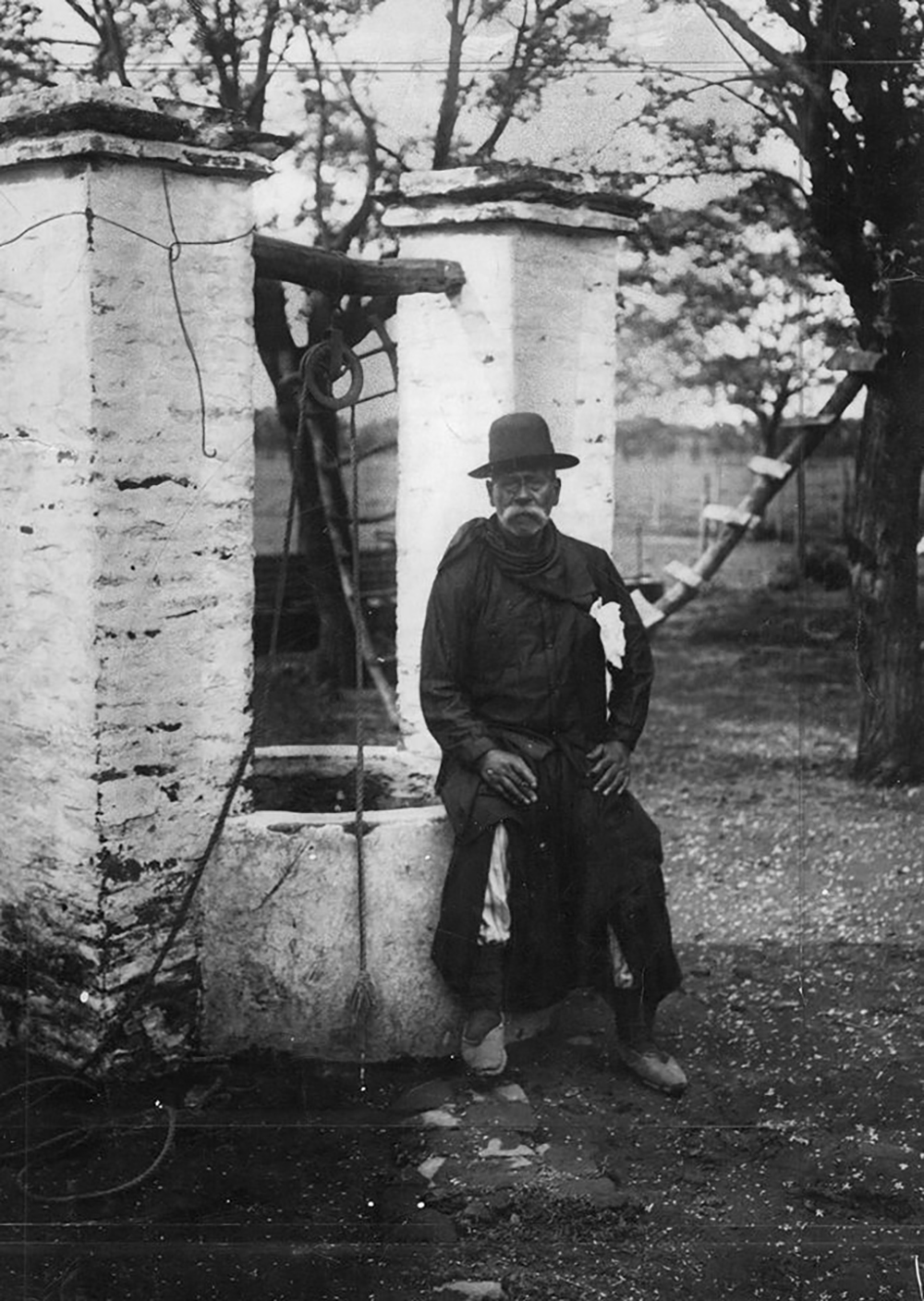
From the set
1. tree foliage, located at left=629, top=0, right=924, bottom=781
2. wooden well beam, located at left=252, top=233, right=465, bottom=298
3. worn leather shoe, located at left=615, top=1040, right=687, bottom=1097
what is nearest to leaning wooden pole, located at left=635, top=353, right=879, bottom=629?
tree foliage, located at left=629, top=0, right=924, bottom=781

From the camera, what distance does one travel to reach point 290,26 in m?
4.13

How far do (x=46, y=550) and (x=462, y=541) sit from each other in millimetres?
1290

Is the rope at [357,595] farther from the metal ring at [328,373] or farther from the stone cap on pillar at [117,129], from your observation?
the stone cap on pillar at [117,129]

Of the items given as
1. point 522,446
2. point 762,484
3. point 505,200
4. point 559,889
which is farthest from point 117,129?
point 762,484

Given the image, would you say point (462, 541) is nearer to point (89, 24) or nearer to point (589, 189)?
point (589, 189)

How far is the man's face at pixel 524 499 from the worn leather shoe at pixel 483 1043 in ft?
5.05

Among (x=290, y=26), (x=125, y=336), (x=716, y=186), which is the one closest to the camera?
(x=125, y=336)

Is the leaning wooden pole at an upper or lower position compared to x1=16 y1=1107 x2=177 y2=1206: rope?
upper

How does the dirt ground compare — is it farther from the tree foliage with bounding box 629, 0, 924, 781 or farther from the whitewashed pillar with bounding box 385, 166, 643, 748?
the whitewashed pillar with bounding box 385, 166, 643, 748

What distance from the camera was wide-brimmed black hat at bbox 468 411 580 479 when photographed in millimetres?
4129

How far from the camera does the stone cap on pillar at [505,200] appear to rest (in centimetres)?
424

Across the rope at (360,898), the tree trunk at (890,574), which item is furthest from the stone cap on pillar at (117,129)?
the tree trunk at (890,574)

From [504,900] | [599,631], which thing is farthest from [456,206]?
[504,900]

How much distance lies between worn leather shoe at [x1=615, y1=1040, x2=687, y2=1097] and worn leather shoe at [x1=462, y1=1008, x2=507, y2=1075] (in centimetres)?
43
